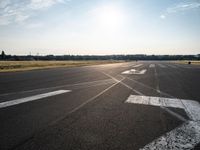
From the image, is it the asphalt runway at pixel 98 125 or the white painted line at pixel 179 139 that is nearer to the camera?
the white painted line at pixel 179 139

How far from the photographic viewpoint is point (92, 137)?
11.0ft

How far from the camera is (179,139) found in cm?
331

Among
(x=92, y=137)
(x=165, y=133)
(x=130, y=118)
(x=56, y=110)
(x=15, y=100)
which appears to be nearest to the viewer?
(x=92, y=137)

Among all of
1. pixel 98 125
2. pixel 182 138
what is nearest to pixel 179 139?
pixel 182 138

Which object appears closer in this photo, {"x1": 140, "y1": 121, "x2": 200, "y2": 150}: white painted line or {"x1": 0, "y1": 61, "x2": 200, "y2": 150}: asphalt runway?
{"x1": 140, "y1": 121, "x2": 200, "y2": 150}: white painted line

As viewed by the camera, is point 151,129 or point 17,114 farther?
point 17,114

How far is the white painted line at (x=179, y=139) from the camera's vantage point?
9.85 ft

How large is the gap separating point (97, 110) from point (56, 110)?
1.09 meters

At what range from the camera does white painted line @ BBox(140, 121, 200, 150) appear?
118 inches

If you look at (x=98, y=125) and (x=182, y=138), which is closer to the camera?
(x=182, y=138)

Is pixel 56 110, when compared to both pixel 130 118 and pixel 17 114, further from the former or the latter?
pixel 130 118

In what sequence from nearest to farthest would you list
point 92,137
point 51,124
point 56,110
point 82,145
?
point 82,145
point 92,137
point 51,124
point 56,110

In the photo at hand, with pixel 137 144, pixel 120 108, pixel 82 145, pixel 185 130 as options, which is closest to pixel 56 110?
pixel 120 108

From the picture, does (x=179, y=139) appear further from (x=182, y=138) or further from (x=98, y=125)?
(x=98, y=125)
